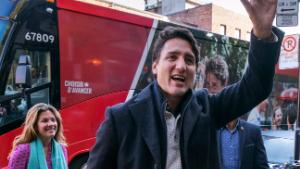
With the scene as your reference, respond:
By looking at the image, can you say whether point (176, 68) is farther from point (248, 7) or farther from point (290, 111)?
A: point (290, 111)

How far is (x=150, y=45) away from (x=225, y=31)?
89.8 ft

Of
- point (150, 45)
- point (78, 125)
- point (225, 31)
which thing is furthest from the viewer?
point (225, 31)

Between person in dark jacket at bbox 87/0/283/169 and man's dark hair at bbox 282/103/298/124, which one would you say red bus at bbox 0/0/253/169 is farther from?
man's dark hair at bbox 282/103/298/124

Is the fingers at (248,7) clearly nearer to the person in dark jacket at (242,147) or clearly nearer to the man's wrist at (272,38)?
the man's wrist at (272,38)

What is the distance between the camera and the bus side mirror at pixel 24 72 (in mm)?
6348

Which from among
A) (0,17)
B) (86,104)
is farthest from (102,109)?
(0,17)

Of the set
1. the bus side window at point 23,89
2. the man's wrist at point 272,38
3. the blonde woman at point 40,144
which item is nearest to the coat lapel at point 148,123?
the man's wrist at point 272,38

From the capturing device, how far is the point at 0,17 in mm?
6641

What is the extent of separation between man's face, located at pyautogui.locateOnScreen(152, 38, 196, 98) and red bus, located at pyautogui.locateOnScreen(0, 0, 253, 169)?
4755mm

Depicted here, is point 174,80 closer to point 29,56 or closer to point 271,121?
point 29,56

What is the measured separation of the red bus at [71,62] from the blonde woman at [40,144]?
1594 millimetres

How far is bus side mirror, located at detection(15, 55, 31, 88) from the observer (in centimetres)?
635

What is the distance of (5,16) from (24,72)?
1.01 m

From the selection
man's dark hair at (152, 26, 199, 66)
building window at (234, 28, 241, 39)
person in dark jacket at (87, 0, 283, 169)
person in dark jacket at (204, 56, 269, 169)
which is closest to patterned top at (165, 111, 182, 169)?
person in dark jacket at (87, 0, 283, 169)
